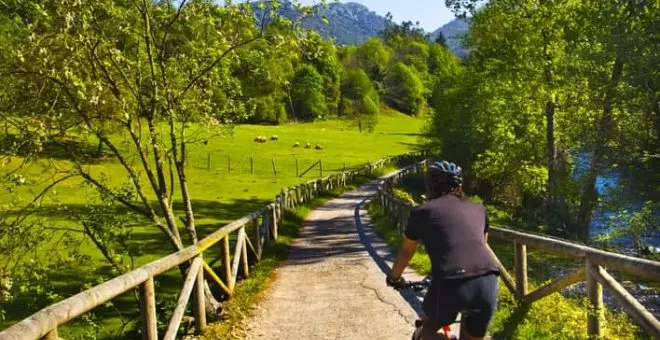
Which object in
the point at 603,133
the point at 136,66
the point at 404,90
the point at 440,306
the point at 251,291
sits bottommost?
the point at 251,291

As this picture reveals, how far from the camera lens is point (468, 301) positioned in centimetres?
420

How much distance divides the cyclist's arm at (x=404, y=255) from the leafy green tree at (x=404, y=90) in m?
146

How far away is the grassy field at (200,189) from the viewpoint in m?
10.1

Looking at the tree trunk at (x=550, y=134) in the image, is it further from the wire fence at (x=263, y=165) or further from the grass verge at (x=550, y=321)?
the wire fence at (x=263, y=165)

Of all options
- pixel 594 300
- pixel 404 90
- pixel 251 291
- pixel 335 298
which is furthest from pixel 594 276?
pixel 404 90

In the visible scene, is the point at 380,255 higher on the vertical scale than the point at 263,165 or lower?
higher

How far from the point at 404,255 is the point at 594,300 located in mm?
3160

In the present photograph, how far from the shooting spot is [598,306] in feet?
21.9

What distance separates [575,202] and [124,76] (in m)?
20.8

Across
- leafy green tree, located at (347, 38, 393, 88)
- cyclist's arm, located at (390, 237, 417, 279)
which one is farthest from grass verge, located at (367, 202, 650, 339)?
leafy green tree, located at (347, 38, 393, 88)

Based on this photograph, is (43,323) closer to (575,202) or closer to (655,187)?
(655,187)

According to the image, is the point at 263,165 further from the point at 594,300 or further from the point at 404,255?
the point at 404,255

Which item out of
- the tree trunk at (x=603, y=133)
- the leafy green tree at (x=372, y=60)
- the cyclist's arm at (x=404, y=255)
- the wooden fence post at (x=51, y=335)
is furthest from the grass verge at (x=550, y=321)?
the leafy green tree at (x=372, y=60)

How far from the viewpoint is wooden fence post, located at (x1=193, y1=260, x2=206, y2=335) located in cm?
865
